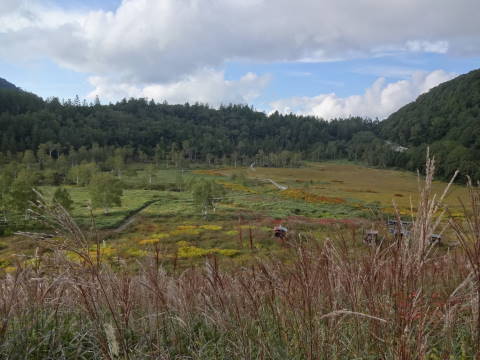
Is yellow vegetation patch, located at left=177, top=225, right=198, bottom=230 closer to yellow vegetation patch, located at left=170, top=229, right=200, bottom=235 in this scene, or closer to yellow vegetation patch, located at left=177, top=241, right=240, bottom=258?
yellow vegetation patch, located at left=170, top=229, right=200, bottom=235

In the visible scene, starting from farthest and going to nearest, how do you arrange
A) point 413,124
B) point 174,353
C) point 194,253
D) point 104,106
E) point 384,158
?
point 104,106, point 413,124, point 384,158, point 194,253, point 174,353

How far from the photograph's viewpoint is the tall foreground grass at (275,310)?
179 centimetres

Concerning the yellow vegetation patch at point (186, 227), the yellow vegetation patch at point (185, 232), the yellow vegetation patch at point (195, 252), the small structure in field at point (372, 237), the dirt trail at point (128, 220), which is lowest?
the dirt trail at point (128, 220)

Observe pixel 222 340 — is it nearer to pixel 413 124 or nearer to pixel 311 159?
pixel 311 159

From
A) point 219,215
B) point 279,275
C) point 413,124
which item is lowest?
point 219,215

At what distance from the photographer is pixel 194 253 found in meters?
23.0

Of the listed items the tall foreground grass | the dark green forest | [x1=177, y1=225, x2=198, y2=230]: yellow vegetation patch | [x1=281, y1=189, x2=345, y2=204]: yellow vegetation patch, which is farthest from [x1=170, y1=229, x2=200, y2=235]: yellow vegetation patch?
the dark green forest

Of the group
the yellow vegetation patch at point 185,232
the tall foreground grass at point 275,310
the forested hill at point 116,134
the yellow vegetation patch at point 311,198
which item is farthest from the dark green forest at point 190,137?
the tall foreground grass at point 275,310

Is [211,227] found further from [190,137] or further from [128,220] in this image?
[190,137]

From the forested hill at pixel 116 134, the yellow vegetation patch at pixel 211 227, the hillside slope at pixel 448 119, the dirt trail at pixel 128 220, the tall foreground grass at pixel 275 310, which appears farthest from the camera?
the hillside slope at pixel 448 119

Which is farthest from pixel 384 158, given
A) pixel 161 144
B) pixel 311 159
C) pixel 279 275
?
pixel 279 275

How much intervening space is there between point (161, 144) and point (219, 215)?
10549cm

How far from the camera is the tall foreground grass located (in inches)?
70.4

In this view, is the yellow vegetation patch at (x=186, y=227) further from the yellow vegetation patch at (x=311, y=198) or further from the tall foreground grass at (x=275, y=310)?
the tall foreground grass at (x=275, y=310)
